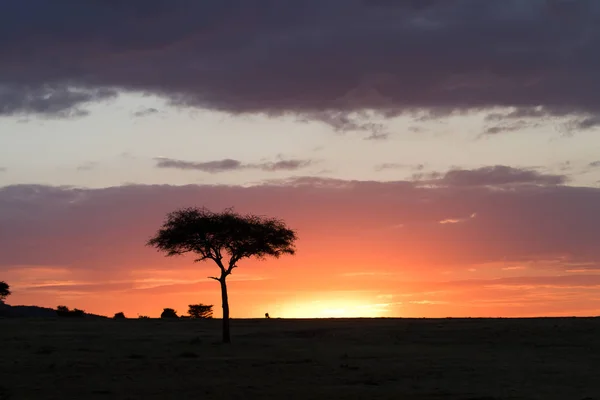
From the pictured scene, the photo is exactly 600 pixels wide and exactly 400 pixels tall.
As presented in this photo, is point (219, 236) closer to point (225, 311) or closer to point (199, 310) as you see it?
point (225, 311)

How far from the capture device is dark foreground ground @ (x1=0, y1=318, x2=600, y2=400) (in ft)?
97.9

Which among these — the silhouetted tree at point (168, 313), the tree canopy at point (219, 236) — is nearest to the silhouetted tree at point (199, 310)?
the silhouetted tree at point (168, 313)

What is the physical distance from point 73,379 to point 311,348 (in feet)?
70.8

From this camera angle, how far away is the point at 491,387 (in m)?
31.0

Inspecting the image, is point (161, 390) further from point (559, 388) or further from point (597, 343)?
point (597, 343)

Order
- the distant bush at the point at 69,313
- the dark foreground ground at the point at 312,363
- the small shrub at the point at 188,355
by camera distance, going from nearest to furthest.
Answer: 1. the dark foreground ground at the point at 312,363
2. the small shrub at the point at 188,355
3. the distant bush at the point at 69,313

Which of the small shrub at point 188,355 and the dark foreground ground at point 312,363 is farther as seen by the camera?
the small shrub at point 188,355

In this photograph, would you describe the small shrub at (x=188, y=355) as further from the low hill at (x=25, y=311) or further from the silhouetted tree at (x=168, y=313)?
the low hill at (x=25, y=311)

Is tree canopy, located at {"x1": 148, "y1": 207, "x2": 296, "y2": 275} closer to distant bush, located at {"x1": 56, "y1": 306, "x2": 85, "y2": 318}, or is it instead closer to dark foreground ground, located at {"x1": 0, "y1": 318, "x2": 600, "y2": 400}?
dark foreground ground, located at {"x1": 0, "y1": 318, "x2": 600, "y2": 400}

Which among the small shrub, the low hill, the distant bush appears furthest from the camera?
the low hill

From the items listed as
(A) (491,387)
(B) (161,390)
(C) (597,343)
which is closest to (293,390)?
(B) (161,390)

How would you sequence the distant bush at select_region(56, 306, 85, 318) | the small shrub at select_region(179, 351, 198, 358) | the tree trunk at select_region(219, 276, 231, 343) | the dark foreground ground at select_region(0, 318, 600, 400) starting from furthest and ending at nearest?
the distant bush at select_region(56, 306, 85, 318)
the tree trunk at select_region(219, 276, 231, 343)
the small shrub at select_region(179, 351, 198, 358)
the dark foreground ground at select_region(0, 318, 600, 400)

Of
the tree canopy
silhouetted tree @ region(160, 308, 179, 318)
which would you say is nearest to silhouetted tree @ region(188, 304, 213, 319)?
silhouetted tree @ region(160, 308, 179, 318)

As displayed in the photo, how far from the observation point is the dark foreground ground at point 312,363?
29828 mm
